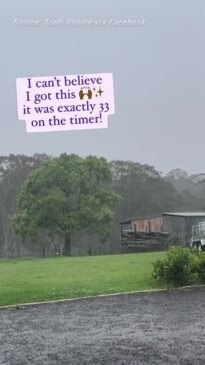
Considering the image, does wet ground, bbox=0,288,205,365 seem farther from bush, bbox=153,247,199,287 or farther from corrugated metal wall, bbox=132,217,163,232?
corrugated metal wall, bbox=132,217,163,232

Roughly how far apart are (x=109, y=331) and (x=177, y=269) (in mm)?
4716

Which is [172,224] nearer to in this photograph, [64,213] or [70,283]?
[64,213]

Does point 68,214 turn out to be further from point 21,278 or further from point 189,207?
point 21,278

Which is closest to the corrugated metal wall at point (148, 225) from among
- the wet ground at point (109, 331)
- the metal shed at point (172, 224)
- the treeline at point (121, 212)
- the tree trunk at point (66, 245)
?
the metal shed at point (172, 224)

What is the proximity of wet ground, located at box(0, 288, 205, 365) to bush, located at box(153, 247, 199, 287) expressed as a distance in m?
1.27

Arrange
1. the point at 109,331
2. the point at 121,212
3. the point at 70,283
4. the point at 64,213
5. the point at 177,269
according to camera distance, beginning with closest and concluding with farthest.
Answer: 1. the point at 109,331
2. the point at 177,269
3. the point at 70,283
4. the point at 64,213
5. the point at 121,212

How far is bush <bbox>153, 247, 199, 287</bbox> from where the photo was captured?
1128 cm

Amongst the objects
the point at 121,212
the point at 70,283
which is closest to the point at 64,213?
the point at 121,212

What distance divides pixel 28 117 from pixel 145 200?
3095 centimetres

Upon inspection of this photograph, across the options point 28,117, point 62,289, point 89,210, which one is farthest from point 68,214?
point 28,117

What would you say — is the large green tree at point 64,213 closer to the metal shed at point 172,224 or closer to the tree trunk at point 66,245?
the tree trunk at point 66,245

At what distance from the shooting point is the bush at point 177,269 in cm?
1128

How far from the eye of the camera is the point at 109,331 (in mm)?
6785

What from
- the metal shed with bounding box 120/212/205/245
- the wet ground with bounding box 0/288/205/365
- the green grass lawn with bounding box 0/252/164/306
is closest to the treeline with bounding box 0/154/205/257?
the metal shed with bounding box 120/212/205/245
